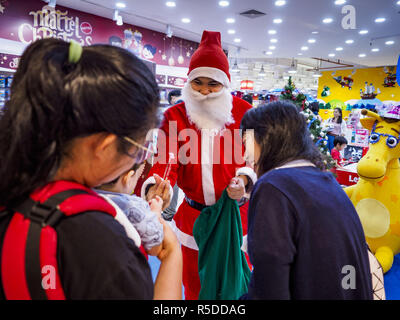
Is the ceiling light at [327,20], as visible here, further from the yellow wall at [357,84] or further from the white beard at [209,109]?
the yellow wall at [357,84]

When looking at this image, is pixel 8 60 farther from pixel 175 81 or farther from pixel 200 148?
pixel 200 148

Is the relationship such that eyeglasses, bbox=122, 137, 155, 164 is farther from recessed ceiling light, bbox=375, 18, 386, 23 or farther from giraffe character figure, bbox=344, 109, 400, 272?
recessed ceiling light, bbox=375, 18, 386, 23

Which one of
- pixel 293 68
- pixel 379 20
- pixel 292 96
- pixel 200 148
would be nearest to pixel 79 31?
pixel 292 96

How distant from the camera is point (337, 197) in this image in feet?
3.32

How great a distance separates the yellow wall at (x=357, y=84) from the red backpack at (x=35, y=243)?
14134mm

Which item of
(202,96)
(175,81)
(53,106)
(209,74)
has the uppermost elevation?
(175,81)

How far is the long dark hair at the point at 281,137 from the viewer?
113cm

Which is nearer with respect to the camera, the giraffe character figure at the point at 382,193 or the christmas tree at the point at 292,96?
the giraffe character figure at the point at 382,193

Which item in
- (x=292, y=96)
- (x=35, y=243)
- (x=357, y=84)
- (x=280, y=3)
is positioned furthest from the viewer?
(x=357, y=84)

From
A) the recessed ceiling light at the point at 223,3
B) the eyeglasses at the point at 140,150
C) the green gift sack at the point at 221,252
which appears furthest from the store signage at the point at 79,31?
the eyeglasses at the point at 140,150

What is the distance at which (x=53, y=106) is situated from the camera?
54 cm

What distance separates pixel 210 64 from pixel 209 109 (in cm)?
33

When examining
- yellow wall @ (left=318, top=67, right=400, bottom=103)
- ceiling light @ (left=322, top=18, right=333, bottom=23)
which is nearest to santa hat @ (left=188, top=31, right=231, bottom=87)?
ceiling light @ (left=322, top=18, right=333, bottom=23)

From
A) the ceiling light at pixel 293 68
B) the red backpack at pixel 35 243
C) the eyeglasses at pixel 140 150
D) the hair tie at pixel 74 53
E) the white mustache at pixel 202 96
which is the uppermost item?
the ceiling light at pixel 293 68
